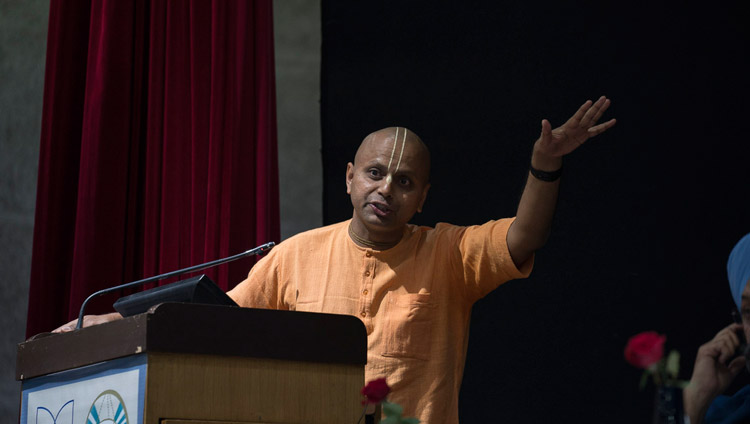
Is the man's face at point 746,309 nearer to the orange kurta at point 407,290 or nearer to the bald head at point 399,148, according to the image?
the orange kurta at point 407,290

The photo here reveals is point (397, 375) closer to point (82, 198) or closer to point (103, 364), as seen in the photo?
point (103, 364)

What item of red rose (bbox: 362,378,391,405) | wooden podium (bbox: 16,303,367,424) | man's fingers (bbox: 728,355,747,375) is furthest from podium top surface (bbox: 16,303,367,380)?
man's fingers (bbox: 728,355,747,375)

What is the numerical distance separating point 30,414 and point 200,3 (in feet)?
5.91

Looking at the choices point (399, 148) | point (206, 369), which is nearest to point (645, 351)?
point (206, 369)

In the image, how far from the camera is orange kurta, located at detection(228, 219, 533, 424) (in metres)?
2.16

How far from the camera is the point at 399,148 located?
2.31m

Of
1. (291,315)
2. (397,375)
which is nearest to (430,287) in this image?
(397,375)

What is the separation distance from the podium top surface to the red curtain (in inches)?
53.4

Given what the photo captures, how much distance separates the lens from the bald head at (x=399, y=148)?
2.31 metres

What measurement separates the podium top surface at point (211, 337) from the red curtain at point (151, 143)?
1357 millimetres

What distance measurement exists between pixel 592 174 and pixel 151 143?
1401mm

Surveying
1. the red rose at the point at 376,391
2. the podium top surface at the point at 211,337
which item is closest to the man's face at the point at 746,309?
the podium top surface at the point at 211,337

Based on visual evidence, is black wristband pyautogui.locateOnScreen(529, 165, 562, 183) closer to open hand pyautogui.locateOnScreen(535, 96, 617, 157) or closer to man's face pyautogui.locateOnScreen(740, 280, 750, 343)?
open hand pyautogui.locateOnScreen(535, 96, 617, 157)

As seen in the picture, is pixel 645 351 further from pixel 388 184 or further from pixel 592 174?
pixel 592 174
